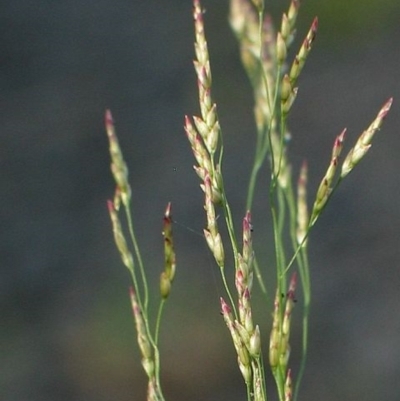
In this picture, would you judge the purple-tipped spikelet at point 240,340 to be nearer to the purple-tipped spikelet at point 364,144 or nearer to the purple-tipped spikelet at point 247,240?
the purple-tipped spikelet at point 247,240

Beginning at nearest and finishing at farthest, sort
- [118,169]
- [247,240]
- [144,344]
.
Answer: [247,240] → [144,344] → [118,169]

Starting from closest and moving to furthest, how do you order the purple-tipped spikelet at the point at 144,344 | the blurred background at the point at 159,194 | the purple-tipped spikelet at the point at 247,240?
the purple-tipped spikelet at the point at 247,240, the purple-tipped spikelet at the point at 144,344, the blurred background at the point at 159,194

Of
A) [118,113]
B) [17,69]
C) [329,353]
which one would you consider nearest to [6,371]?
[329,353]

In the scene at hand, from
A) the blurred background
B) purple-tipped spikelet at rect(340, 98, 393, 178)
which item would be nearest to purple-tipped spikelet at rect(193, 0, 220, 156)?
purple-tipped spikelet at rect(340, 98, 393, 178)

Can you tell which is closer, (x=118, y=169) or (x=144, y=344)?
(x=144, y=344)

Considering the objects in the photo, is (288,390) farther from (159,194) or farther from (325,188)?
(159,194)

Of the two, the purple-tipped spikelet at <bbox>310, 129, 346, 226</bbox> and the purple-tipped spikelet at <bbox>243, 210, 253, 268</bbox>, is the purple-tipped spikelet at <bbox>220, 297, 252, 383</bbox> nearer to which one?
the purple-tipped spikelet at <bbox>243, 210, 253, 268</bbox>

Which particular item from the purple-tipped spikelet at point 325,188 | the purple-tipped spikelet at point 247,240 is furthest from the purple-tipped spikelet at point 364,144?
the purple-tipped spikelet at point 247,240

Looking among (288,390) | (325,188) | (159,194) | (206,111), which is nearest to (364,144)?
(325,188)
